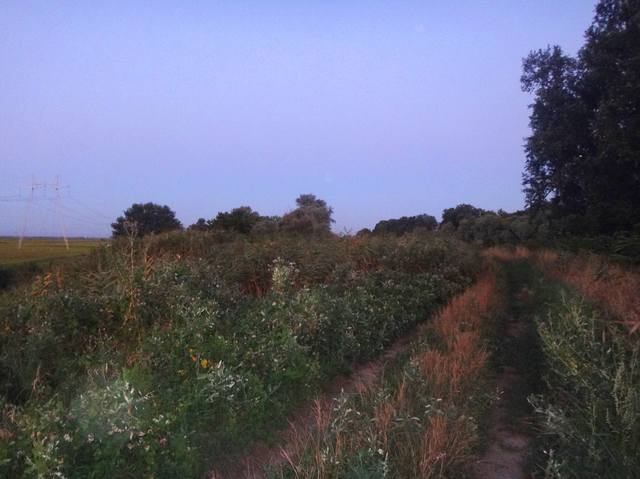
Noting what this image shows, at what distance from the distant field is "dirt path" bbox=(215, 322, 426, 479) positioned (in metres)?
6.91

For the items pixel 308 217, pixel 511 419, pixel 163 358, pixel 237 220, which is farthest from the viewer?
pixel 308 217

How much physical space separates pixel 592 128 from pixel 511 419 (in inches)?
747

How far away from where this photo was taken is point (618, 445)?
4480mm

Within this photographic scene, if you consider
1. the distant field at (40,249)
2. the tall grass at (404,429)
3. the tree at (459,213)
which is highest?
the tree at (459,213)

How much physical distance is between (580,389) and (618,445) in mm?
924

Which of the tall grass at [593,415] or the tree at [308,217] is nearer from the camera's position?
the tall grass at [593,415]

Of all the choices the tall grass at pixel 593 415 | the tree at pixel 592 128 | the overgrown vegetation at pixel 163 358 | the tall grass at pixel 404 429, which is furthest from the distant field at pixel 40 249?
the tree at pixel 592 128

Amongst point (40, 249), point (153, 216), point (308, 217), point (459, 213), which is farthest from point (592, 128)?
point (459, 213)

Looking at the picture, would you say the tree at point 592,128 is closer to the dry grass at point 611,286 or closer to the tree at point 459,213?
the dry grass at point 611,286

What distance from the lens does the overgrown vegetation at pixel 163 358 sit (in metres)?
4.36

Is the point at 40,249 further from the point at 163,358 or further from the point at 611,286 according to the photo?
the point at 611,286

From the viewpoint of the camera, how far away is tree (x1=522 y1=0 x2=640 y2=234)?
67.0ft

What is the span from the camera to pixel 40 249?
15.8 meters

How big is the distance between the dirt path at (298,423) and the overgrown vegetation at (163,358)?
14cm
